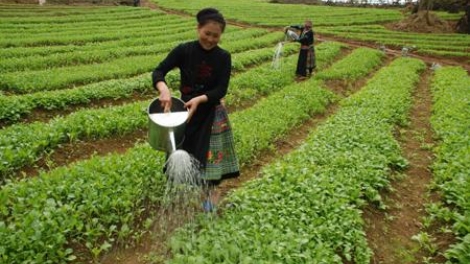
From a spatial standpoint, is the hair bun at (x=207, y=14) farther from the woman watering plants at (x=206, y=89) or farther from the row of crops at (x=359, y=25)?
the row of crops at (x=359, y=25)

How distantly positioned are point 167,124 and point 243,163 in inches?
136

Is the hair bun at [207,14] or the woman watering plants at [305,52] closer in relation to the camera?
the hair bun at [207,14]

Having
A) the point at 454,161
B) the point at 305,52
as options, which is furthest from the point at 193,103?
the point at 305,52

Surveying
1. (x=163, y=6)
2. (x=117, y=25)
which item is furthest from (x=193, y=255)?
(x=163, y=6)

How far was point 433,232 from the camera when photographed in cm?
546

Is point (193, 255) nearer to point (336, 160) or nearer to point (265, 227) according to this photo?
point (265, 227)

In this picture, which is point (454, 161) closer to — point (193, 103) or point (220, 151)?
point (220, 151)

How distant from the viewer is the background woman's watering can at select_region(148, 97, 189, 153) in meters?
4.03

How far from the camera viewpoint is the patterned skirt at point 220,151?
4832mm

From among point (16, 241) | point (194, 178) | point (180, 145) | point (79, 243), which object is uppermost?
point (180, 145)

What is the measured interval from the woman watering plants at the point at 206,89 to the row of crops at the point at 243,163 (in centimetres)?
80

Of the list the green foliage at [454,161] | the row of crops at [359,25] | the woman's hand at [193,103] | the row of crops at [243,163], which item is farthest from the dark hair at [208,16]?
the row of crops at [359,25]

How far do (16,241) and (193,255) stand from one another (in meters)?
1.86

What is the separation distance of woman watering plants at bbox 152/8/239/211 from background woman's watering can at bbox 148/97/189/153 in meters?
0.10
